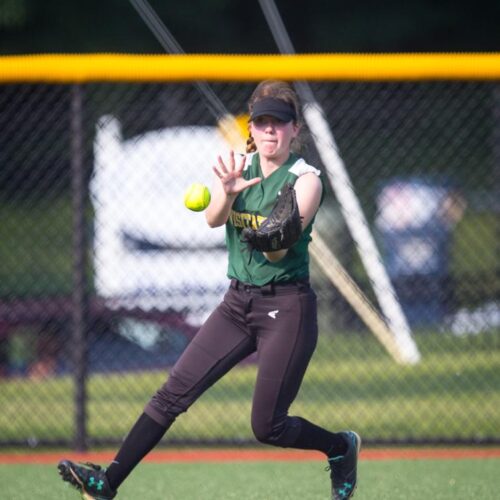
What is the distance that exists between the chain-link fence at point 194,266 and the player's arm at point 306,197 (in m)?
0.35

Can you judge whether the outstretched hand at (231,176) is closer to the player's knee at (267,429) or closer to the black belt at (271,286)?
the black belt at (271,286)

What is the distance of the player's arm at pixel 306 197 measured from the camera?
15.2ft

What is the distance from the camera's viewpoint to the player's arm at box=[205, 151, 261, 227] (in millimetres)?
4598

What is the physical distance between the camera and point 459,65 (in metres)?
6.86

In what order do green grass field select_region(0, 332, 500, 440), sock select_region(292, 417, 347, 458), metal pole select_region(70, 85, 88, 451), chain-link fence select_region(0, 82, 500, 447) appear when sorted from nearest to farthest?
1. sock select_region(292, 417, 347, 458)
2. metal pole select_region(70, 85, 88, 451)
3. green grass field select_region(0, 332, 500, 440)
4. chain-link fence select_region(0, 82, 500, 447)

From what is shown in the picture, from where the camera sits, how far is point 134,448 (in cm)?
481

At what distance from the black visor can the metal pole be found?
8.58 ft

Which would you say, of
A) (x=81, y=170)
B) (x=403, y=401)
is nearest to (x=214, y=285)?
(x=403, y=401)

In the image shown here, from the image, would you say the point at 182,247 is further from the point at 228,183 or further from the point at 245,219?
the point at 228,183

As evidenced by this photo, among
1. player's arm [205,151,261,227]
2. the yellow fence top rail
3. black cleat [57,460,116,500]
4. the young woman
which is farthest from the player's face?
the yellow fence top rail

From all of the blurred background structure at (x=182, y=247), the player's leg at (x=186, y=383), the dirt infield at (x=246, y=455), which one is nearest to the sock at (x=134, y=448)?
the player's leg at (x=186, y=383)

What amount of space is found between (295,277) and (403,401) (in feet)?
14.2

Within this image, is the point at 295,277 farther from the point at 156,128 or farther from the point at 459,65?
the point at 156,128

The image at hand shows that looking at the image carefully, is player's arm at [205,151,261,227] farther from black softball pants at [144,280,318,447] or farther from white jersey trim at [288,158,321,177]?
black softball pants at [144,280,318,447]
